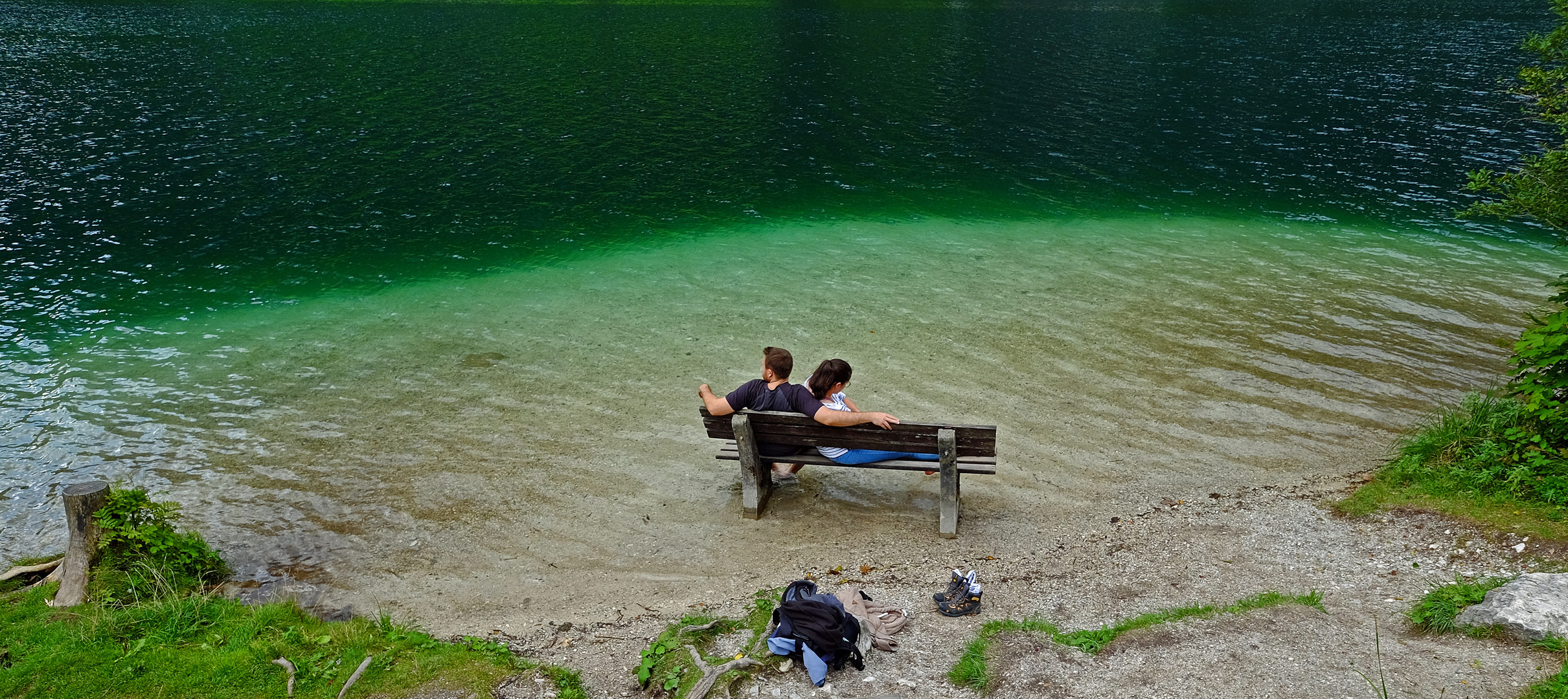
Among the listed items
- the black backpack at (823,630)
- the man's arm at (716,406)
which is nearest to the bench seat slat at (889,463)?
the man's arm at (716,406)

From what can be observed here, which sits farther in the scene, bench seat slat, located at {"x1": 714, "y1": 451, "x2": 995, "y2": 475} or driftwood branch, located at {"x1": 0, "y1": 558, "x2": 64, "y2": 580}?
bench seat slat, located at {"x1": 714, "y1": 451, "x2": 995, "y2": 475}

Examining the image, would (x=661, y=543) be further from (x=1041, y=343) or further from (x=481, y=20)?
(x=481, y=20)

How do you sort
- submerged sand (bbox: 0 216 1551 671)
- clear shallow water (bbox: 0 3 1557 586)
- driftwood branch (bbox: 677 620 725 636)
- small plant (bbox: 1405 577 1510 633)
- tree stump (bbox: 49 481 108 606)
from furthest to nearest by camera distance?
clear shallow water (bbox: 0 3 1557 586) → submerged sand (bbox: 0 216 1551 671) → tree stump (bbox: 49 481 108 606) → driftwood branch (bbox: 677 620 725 636) → small plant (bbox: 1405 577 1510 633)

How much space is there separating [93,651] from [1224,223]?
23.1m

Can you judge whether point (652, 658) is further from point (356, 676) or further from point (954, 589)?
point (954, 589)

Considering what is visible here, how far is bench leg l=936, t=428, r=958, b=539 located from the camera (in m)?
8.53

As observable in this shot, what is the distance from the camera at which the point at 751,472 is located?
9180 mm

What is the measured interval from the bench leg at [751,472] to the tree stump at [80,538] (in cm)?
542

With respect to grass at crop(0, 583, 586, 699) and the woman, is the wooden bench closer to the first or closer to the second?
the woman

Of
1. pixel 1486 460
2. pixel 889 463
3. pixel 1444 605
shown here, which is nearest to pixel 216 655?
pixel 889 463

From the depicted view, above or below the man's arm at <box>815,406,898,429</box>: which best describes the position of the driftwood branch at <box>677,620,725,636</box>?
below

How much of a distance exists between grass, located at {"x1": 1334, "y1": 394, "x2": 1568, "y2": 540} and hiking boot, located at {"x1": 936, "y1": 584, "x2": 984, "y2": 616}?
4.13 m

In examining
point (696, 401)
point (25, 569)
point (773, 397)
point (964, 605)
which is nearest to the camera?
point (964, 605)

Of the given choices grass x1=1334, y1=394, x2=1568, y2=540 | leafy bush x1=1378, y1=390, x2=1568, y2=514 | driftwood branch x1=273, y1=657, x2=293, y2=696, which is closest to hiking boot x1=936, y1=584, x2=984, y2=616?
grass x1=1334, y1=394, x2=1568, y2=540
